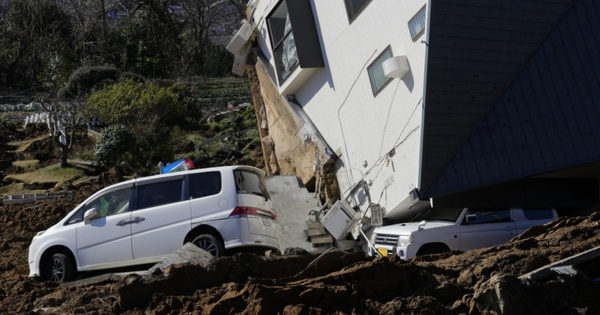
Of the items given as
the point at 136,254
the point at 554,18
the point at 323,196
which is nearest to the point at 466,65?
the point at 554,18

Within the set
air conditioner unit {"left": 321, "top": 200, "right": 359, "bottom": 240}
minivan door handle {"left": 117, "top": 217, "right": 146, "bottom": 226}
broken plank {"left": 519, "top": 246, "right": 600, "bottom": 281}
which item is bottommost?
broken plank {"left": 519, "top": 246, "right": 600, "bottom": 281}

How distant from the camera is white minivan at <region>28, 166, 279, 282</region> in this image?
42.3 ft

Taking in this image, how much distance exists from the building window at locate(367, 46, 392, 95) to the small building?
0.02 metres

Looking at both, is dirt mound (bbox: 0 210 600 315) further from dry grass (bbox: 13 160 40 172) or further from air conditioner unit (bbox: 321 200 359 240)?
dry grass (bbox: 13 160 40 172)

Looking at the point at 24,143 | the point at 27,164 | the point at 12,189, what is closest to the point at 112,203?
the point at 12,189

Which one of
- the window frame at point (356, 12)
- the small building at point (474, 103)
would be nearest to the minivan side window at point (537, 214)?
the small building at point (474, 103)

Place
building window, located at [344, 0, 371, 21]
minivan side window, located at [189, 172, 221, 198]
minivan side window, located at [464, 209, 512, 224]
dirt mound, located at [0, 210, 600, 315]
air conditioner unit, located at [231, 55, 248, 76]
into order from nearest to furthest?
dirt mound, located at [0, 210, 600, 315] → minivan side window, located at [189, 172, 221, 198] → minivan side window, located at [464, 209, 512, 224] → building window, located at [344, 0, 371, 21] → air conditioner unit, located at [231, 55, 248, 76]

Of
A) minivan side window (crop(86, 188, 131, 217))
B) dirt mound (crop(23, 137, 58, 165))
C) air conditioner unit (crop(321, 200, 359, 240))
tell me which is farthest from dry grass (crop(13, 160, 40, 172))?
air conditioner unit (crop(321, 200, 359, 240))

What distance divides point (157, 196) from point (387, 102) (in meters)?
5.09

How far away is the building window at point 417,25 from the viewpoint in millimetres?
14648

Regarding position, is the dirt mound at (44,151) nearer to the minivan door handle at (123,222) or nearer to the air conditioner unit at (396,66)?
the minivan door handle at (123,222)

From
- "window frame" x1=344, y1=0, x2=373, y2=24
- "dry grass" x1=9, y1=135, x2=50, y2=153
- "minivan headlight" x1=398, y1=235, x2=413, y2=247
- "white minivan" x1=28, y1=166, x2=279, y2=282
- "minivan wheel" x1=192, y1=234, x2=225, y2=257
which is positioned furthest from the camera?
"dry grass" x1=9, y1=135, x2=50, y2=153

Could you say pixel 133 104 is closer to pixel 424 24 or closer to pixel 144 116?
pixel 144 116

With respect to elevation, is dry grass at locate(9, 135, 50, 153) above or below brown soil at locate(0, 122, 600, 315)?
above
